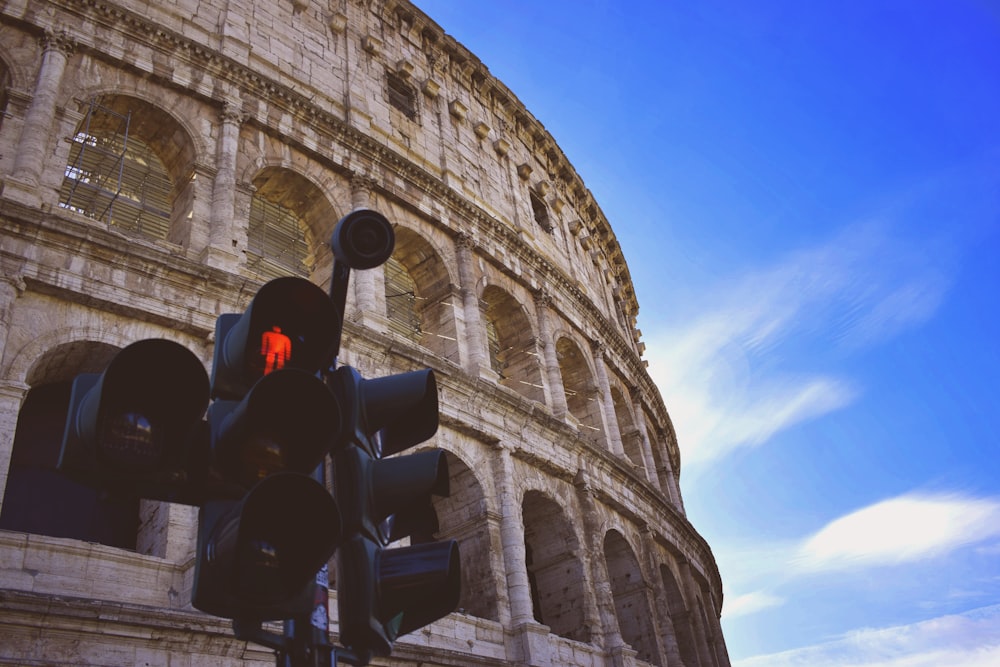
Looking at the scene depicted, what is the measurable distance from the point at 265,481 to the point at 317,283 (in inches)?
517

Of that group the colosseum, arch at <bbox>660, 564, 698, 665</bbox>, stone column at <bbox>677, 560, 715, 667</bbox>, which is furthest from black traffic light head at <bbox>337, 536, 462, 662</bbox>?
stone column at <bbox>677, 560, 715, 667</bbox>

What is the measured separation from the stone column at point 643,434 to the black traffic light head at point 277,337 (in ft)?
60.4

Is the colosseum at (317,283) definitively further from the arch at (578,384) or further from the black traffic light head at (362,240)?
the black traffic light head at (362,240)

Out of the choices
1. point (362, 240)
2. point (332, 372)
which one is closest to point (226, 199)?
point (362, 240)

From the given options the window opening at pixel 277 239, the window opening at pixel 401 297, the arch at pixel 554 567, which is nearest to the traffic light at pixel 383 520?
the window opening at pixel 277 239

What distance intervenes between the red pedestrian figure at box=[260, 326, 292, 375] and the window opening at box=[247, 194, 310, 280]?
39.7 ft

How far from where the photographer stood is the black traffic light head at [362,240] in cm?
280

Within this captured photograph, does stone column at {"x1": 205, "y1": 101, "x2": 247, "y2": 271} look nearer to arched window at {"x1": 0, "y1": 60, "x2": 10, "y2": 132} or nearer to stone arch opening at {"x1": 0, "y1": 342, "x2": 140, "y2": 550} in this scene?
stone arch opening at {"x1": 0, "y1": 342, "x2": 140, "y2": 550}

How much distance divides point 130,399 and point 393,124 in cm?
1597

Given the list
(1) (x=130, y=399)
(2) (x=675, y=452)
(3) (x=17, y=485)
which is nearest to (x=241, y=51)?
(3) (x=17, y=485)

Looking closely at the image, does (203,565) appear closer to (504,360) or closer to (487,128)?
(504,360)

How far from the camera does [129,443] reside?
2207 millimetres

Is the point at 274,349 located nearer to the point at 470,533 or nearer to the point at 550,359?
the point at 470,533

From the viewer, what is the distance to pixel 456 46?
20.5 m
